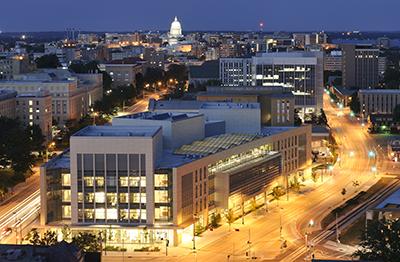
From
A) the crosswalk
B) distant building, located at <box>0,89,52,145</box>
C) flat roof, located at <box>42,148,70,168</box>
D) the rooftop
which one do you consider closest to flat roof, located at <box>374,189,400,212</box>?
the crosswalk

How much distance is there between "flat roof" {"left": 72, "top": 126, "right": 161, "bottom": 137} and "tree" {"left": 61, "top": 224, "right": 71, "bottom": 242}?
11388 millimetres

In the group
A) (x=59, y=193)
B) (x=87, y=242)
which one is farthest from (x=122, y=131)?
(x=87, y=242)

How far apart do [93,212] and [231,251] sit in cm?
1634

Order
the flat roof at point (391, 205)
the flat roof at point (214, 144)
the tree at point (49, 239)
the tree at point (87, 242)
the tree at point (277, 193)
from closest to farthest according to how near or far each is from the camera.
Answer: the tree at point (87, 242) → the tree at point (49, 239) → the flat roof at point (391, 205) → the flat roof at point (214, 144) → the tree at point (277, 193)

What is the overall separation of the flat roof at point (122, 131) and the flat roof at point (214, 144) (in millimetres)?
5410

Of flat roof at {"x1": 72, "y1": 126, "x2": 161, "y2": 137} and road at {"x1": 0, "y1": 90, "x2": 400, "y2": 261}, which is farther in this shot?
flat roof at {"x1": 72, "y1": 126, "x2": 161, "y2": 137}

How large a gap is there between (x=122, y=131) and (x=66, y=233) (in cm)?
1585

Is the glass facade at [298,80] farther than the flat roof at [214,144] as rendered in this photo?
Yes

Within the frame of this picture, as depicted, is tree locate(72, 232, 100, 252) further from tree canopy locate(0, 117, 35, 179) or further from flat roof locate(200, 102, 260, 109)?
flat roof locate(200, 102, 260, 109)

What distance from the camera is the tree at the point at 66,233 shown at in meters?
78.0

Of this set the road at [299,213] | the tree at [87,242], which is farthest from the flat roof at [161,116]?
the tree at [87,242]

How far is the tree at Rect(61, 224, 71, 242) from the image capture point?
78000 mm

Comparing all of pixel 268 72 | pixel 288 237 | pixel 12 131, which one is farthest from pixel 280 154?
pixel 268 72

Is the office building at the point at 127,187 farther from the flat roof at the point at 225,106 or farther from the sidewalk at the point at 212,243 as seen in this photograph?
the flat roof at the point at 225,106
